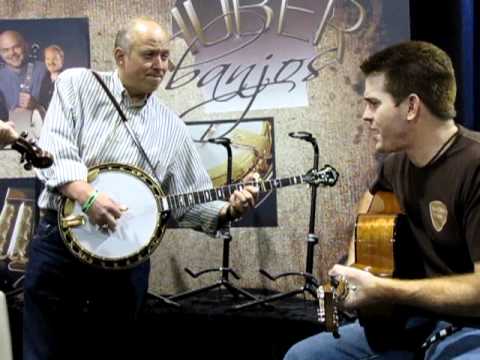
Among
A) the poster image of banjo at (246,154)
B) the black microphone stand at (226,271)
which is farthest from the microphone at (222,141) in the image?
the poster image of banjo at (246,154)

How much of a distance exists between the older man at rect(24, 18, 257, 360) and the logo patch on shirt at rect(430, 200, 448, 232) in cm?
86

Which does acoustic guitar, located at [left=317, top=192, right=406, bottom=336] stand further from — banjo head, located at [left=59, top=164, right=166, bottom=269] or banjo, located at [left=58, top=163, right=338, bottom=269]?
banjo head, located at [left=59, top=164, right=166, bottom=269]

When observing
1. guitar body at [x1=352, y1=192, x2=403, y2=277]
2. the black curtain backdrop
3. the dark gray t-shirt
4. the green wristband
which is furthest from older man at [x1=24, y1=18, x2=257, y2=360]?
the black curtain backdrop

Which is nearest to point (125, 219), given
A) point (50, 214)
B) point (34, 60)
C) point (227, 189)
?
point (50, 214)

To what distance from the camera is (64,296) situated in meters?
2.70

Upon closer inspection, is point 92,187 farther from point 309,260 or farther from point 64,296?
point 309,260

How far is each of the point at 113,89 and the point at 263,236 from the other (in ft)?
4.44

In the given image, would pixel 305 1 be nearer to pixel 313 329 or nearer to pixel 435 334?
pixel 313 329

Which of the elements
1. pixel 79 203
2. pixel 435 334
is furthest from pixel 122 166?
pixel 435 334

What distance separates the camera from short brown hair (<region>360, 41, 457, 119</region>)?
6.48 ft

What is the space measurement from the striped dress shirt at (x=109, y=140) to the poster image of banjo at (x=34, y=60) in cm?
116

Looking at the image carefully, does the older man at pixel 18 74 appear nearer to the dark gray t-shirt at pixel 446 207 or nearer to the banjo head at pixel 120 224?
the banjo head at pixel 120 224

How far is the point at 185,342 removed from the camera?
3.37 m

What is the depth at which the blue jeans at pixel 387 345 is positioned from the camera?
1833 millimetres
